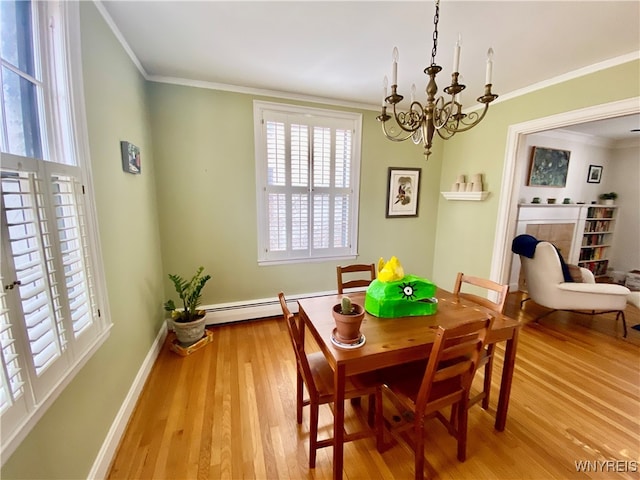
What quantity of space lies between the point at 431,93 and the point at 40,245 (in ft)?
5.85

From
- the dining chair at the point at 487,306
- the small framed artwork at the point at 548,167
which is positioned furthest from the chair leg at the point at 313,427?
the small framed artwork at the point at 548,167

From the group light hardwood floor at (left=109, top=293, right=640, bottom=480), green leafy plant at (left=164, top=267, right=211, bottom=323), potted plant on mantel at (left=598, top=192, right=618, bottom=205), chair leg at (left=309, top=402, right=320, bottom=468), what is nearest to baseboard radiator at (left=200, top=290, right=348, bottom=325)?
green leafy plant at (left=164, top=267, right=211, bottom=323)

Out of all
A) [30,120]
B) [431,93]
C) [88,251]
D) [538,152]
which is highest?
[538,152]

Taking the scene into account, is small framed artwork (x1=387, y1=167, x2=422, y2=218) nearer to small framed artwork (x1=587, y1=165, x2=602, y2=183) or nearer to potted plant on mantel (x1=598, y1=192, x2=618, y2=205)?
small framed artwork (x1=587, y1=165, x2=602, y2=183)

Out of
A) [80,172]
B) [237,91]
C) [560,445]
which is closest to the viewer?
[80,172]

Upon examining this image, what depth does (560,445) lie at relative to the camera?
5.08 feet

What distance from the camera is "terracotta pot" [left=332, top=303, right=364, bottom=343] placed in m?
1.24

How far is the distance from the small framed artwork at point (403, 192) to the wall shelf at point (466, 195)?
37 cm

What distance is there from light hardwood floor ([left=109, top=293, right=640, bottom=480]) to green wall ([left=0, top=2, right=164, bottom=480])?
330 millimetres

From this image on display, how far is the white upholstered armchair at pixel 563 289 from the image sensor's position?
2.68 meters

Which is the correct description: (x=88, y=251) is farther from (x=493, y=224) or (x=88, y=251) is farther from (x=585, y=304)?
(x=585, y=304)

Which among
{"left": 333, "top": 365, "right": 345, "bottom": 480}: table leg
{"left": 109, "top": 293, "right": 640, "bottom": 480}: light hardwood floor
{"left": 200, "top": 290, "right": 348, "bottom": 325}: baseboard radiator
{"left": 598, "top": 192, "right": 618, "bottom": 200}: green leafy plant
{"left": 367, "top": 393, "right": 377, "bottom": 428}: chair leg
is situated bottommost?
{"left": 109, "top": 293, "right": 640, "bottom": 480}: light hardwood floor

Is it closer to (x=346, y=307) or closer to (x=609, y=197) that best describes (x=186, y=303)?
(x=346, y=307)

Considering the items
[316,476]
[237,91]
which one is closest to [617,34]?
[237,91]
